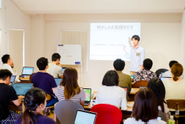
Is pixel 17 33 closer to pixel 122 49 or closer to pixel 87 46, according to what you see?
pixel 87 46

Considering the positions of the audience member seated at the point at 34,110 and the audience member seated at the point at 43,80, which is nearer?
the audience member seated at the point at 34,110

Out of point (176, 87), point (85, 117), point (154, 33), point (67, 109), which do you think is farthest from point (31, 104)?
point (154, 33)

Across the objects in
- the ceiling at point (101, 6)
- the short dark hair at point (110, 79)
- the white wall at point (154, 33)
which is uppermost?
the ceiling at point (101, 6)

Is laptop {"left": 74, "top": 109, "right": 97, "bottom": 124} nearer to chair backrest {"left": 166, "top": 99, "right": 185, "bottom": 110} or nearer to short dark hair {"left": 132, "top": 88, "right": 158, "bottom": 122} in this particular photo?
short dark hair {"left": 132, "top": 88, "right": 158, "bottom": 122}

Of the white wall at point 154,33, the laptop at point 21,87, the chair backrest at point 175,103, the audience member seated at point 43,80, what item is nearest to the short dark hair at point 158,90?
the chair backrest at point 175,103

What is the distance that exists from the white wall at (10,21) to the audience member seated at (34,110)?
178 inches

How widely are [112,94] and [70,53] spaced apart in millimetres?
4549

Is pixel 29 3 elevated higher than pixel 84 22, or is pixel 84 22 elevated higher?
pixel 29 3

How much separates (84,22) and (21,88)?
166 inches

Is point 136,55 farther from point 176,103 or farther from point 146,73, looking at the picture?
point 176,103

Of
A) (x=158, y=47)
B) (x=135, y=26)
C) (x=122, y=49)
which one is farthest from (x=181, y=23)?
(x=122, y=49)

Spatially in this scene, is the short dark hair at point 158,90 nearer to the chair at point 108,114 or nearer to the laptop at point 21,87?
the chair at point 108,114

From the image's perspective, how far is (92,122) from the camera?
2027mm

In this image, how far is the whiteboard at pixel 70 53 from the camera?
6969 mm
